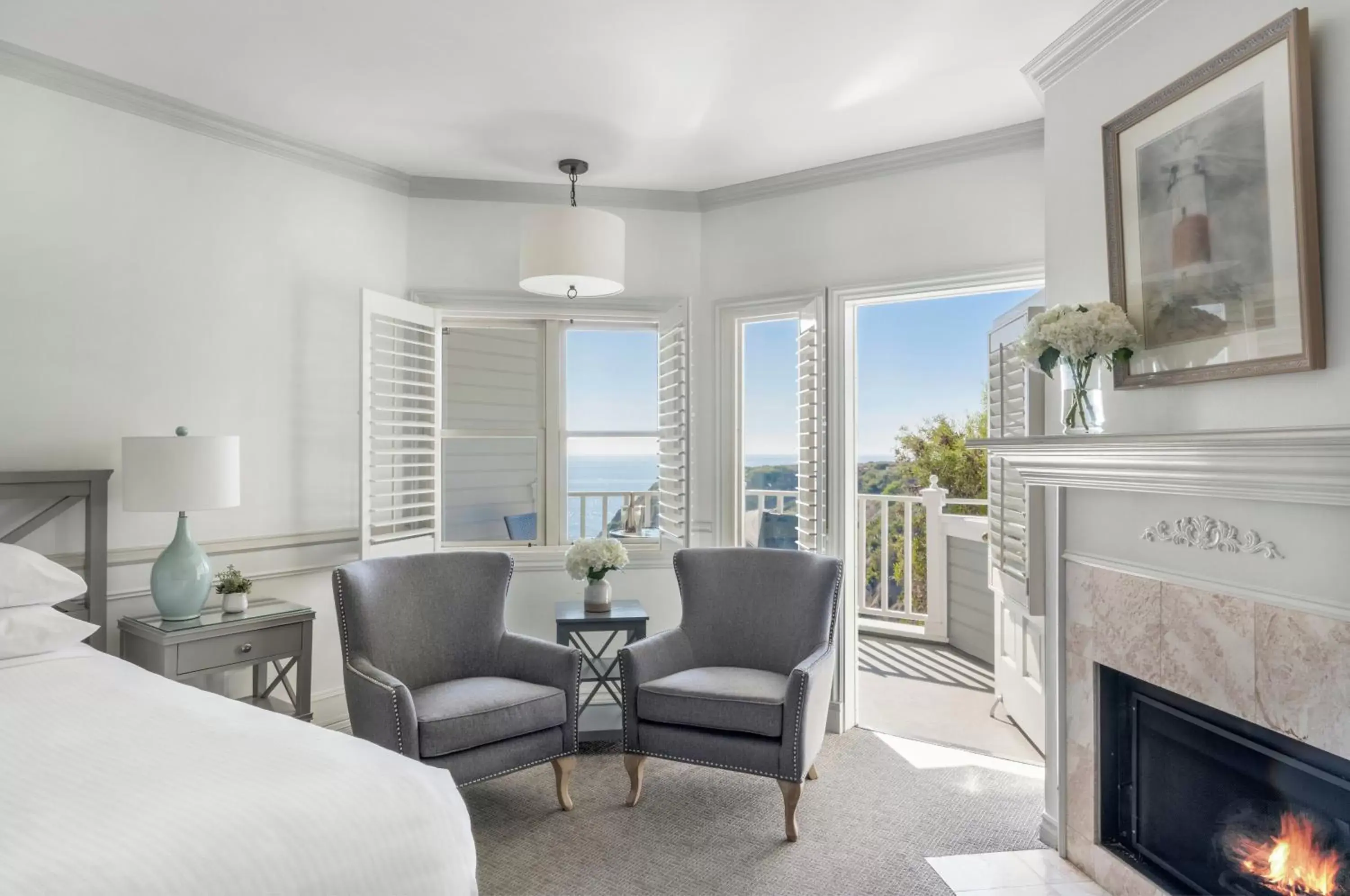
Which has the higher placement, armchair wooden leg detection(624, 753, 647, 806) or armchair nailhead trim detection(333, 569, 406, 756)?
armchair nailhead trim detection(333, 569, 406, 756)

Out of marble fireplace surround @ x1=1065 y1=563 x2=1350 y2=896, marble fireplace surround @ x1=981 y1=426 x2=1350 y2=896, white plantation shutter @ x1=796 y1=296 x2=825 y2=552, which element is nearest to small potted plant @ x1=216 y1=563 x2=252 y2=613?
white plantation shutter @ x1=796 y1=296 x2=825 y2=552

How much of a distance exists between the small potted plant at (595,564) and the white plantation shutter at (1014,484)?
1.65 m

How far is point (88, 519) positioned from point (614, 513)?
2.30 meters

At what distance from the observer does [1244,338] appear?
188cm

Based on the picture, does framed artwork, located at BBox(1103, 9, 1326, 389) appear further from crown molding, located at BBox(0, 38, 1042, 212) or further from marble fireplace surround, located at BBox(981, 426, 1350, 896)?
crown molding, located at BBox(0, 38, 1042, 212)

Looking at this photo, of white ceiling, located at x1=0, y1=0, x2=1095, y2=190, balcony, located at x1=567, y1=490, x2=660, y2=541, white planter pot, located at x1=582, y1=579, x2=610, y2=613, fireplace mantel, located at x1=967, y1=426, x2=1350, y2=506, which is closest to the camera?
fireplace mantel, located at x1=967, y1=426, x2=1350, y2=506

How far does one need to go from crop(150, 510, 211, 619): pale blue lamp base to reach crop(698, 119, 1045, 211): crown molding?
285cm

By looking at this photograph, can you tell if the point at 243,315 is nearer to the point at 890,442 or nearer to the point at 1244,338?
the point at 1244,338

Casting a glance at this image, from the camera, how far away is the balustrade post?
5465 mm

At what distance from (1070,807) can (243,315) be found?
3.66 meters

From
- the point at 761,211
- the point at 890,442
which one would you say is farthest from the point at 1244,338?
the point at 890,442

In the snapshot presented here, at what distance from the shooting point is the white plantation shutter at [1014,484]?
9.15ft

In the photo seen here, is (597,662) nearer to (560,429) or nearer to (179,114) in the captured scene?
(560,429)

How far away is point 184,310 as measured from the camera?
10.4 ft
